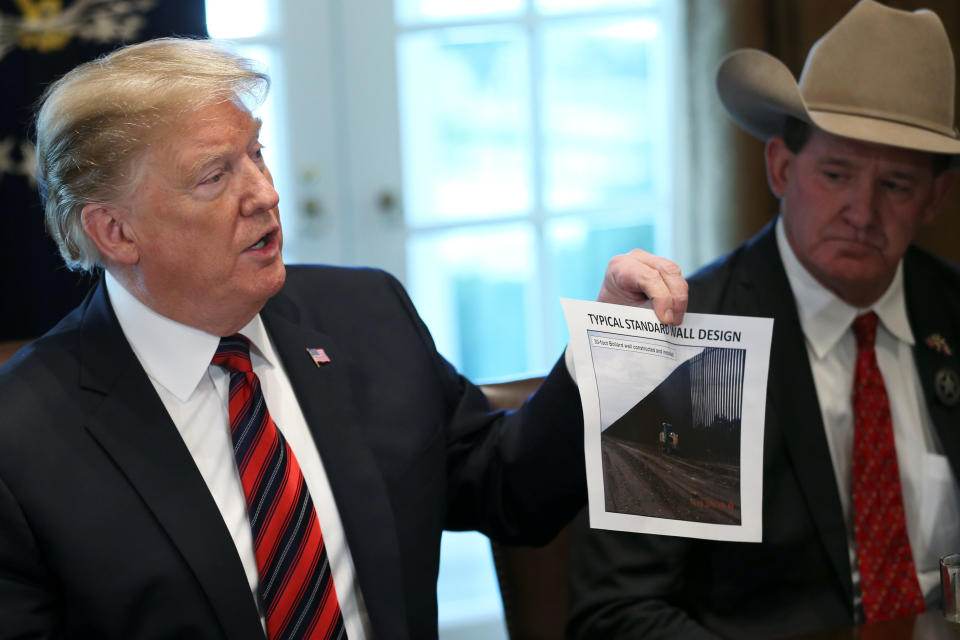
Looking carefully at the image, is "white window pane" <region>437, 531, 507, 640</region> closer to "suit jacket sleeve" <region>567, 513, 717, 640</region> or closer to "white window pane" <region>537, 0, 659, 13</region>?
"suit jacket sleeve" <region>567, 513, 717, 640</region>

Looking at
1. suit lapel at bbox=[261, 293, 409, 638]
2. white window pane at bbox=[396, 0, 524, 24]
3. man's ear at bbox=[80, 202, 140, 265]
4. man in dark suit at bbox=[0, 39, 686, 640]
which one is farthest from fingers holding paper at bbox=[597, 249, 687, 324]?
white window pane at bbox=[396, 0, 524, 24]

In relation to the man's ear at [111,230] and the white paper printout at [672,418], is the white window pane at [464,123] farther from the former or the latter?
the white paper printout at [672,418]

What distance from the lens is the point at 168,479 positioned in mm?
1397

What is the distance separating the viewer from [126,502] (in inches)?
53.8

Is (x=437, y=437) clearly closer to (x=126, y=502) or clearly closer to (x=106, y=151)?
(x=126, y=502)

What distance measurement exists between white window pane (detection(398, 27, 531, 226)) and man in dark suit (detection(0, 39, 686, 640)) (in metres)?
1.40

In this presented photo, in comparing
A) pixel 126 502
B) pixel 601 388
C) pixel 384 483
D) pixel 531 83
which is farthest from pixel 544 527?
pixel 531 83

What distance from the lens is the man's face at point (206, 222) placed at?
1.42 m

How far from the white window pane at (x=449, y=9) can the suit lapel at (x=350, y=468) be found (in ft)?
4.85

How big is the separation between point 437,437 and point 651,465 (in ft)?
1.42

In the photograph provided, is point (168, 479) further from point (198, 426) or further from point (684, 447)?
point (684, 447)

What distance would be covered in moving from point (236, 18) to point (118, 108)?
4.74 ft

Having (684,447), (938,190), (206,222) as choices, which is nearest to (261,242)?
(206,222)

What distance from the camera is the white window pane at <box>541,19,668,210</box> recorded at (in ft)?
10.00
